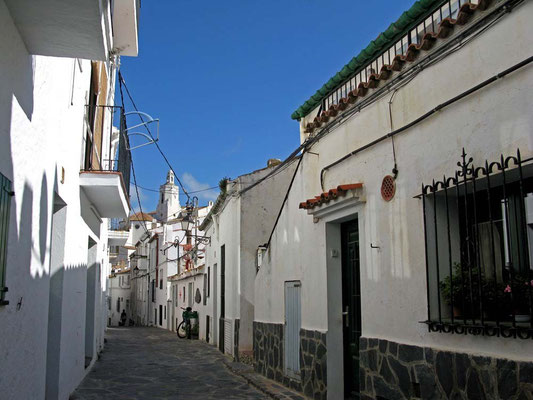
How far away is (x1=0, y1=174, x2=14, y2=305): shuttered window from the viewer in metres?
4.21

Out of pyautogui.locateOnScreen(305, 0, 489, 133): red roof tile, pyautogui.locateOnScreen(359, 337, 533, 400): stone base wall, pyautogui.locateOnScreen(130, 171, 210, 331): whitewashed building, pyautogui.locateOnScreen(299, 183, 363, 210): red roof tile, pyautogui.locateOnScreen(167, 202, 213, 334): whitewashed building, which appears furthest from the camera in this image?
pyautogui.locateOnScreen(130, 171, 210, 331): whitewashed building

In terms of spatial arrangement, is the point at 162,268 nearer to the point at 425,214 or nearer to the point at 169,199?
the point at 169,199

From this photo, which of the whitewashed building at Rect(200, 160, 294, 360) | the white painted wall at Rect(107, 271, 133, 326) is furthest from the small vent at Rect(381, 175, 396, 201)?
the white painted wall at Rect(107, 271, 133, 326)

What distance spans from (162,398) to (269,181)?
280 inches

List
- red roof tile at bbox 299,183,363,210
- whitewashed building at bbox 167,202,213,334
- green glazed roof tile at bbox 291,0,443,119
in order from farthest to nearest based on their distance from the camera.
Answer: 1. whitewashed building at bbox 167,202,213,334
2. red roof tile at bbox 299,183,363,210
3. green glazed roof tile at bbox 291,0,443,119

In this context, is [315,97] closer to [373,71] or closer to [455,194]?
[373,71]

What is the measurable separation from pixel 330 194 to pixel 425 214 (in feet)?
6.77

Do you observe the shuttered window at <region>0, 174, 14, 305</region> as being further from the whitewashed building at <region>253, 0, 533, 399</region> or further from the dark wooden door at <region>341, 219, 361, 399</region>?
the dark wooden door at <region>341, 219, 361, 399</region>

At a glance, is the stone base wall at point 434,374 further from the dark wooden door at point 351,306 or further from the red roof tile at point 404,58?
the red roof tile at point 404,58

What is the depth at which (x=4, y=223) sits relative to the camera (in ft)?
14.0

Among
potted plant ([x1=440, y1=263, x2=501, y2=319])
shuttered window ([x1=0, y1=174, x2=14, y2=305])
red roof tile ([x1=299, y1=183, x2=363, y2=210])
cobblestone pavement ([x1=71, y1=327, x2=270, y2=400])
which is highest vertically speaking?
red roof tile ([x1=299, y1=183, x2=363, y2=210])

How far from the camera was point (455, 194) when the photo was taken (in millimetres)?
5371

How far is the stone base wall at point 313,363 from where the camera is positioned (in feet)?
25.9

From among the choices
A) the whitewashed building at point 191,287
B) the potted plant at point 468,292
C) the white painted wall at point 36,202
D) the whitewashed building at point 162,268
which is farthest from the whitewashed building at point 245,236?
the whitewashed building at point 162,268
